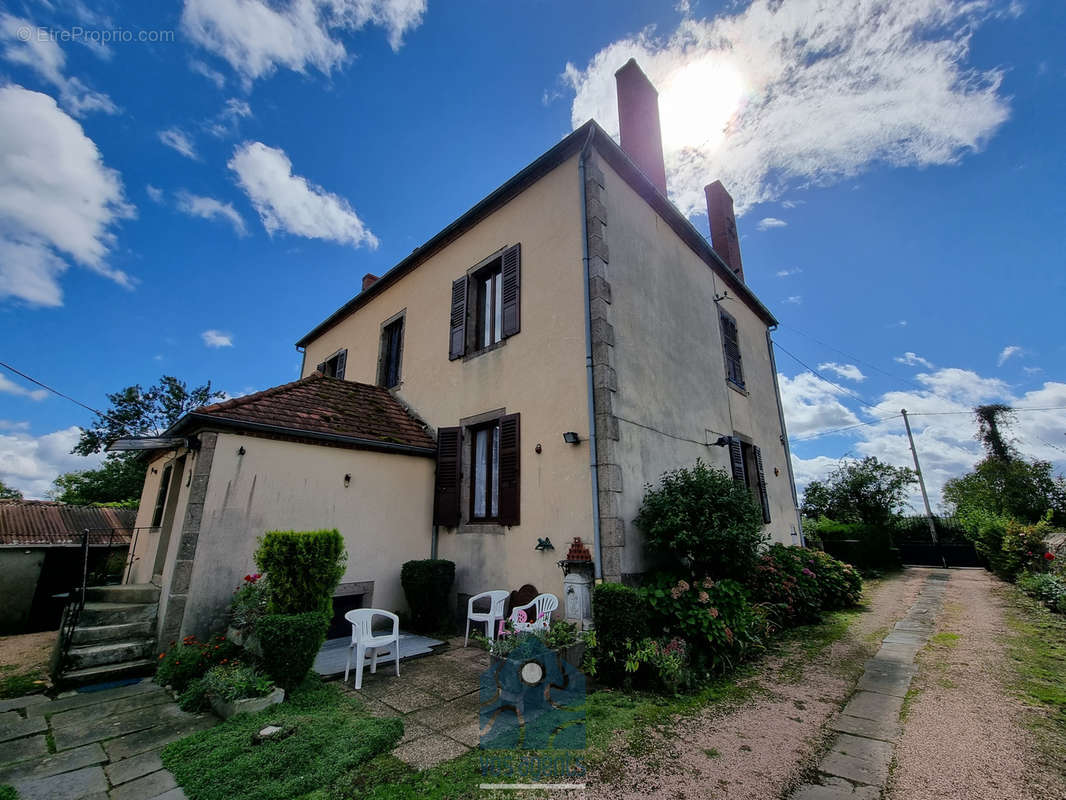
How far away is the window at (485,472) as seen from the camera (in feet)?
24.1

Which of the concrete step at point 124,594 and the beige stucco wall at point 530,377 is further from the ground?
the beige stucco wall at point 530,377

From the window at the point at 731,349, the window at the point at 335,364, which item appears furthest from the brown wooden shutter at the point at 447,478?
the window at the point at 731,349

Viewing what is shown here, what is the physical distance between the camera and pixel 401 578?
7.02 metres

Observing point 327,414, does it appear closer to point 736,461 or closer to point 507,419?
point 507,419

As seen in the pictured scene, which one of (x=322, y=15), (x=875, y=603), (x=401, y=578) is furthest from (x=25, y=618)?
(x=875, y=603)

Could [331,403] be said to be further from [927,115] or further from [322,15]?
[927,115]

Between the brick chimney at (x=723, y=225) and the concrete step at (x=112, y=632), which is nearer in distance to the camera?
the concrete step at (x=112, y=632)

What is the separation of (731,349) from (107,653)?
12.5m

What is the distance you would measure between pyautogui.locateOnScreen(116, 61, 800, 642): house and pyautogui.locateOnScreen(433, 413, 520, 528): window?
0.03 metres

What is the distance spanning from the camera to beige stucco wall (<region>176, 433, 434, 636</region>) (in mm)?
5387

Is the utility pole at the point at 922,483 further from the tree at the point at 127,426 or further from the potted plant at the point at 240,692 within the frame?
the tree at the point at 127,426

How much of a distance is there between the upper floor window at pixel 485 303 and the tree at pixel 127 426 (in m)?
17.2

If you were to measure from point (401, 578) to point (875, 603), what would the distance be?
34.6 feet

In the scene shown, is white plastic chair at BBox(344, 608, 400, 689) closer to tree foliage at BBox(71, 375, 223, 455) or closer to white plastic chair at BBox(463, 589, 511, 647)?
white plastic chair at BBox(463, 589, 511, 647)
